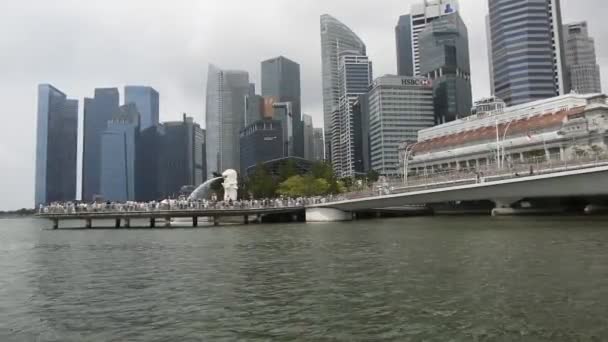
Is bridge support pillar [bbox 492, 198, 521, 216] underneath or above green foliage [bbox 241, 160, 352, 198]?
underneath

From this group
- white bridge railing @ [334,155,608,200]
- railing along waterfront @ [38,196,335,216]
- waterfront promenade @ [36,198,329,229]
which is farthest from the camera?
railing along waterfront @ [38,196,335,216]

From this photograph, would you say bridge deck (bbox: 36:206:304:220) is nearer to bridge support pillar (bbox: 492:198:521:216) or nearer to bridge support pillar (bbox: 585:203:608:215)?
bridge support pillar (bbox: 492:198:521:216)

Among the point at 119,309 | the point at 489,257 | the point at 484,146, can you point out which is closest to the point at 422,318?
the point at 119,309

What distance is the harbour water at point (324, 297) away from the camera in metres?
11.6

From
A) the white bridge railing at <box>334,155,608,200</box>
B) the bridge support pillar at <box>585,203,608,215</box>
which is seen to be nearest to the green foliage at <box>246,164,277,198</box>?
the white bridge railing at <box>334,155,608,200</box>

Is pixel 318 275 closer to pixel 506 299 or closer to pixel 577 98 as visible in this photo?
pixel 506 299

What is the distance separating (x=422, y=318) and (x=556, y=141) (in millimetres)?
109686

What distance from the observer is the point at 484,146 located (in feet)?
421

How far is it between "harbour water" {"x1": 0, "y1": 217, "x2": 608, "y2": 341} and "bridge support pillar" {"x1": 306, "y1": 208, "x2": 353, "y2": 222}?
55.3 metres

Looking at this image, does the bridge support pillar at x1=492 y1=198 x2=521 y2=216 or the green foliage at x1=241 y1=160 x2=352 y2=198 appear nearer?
the bridge support pillar at x1=492 y1=198 x2=521 y2=216

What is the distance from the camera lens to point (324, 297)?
15453mm

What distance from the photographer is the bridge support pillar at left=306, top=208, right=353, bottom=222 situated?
82.5 m

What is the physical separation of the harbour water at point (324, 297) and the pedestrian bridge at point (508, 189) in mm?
28489

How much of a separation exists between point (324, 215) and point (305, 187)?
2354cm
